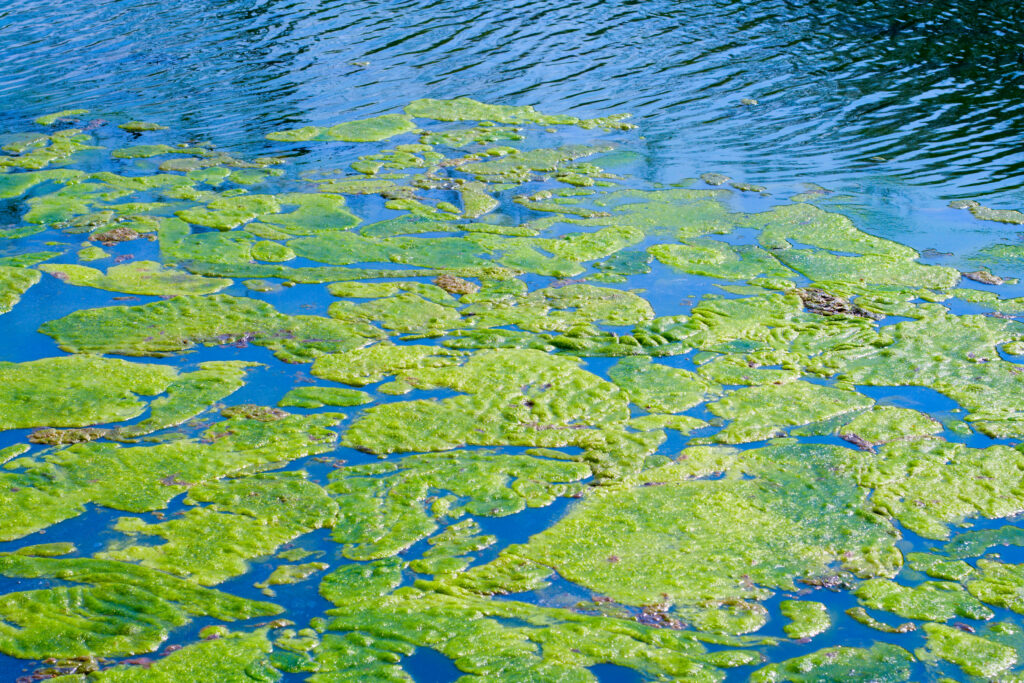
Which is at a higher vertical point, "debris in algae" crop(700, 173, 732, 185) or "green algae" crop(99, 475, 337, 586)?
"green algae" crop(99, 475, 337, 586)

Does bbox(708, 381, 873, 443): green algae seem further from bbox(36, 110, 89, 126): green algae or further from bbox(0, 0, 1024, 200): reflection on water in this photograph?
bbox(36, 110, 89, 126): green algae

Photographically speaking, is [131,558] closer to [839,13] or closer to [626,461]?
[626,461]

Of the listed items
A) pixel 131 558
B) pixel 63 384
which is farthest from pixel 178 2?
pixel 131 558

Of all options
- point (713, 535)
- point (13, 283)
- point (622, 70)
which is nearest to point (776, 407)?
point (713, 535)

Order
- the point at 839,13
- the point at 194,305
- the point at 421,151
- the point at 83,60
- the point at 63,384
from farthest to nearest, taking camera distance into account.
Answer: the point at 839,13 < the point at 83,60 < the point at 421,151 < the point at 194,305 < the point at 63,384

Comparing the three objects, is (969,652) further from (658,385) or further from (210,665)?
(210,665)

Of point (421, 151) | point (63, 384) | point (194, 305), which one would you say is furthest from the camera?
point (421, 151)

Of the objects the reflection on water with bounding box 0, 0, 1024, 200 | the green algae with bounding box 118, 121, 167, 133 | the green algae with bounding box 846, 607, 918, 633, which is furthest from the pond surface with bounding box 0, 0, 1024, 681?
the green algae with bounding box 118, 121, 167, 133
